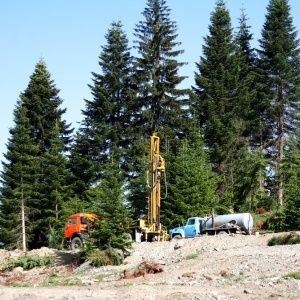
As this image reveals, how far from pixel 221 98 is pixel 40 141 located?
16.3 meters

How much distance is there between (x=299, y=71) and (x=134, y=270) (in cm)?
3036

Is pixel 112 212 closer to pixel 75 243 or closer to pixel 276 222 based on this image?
pixel 75 243

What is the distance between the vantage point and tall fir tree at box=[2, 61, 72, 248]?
3850 cm

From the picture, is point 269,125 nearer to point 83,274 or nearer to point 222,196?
point 222,196

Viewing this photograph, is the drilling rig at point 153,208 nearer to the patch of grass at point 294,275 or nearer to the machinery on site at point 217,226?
the machinery on site at point 217,226

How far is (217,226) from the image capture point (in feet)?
90.9

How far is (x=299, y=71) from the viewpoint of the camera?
148 feet

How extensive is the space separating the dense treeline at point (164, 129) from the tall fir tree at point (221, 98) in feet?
0.31

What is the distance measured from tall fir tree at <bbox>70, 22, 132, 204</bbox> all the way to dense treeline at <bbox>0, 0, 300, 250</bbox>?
98 millimetres

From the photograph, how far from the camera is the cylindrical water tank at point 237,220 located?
27.1 metres

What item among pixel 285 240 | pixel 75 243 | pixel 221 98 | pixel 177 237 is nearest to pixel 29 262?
pixel 75 243

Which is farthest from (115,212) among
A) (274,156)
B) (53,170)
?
(274,156)

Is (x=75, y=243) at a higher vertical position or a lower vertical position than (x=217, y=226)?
lower

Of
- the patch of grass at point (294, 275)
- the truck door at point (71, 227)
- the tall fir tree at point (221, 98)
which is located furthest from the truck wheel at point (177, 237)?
the patch of grass at point (294, 275)
